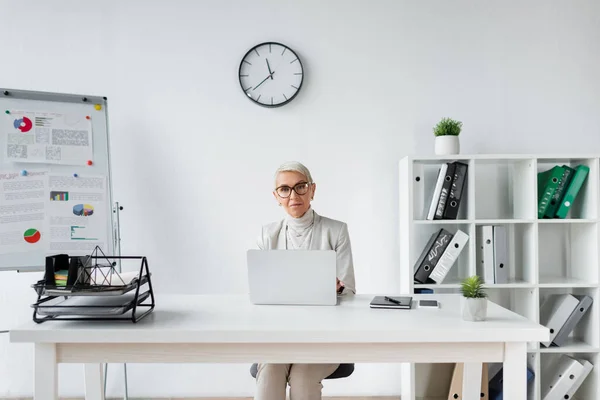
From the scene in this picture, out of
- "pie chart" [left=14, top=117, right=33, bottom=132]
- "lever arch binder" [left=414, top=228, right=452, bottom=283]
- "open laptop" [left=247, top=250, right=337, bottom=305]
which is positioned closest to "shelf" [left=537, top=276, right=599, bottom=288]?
"lever arch binder" [left=414, top=228, right=452, bottom=283]

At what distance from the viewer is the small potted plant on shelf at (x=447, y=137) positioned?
303 centimetres

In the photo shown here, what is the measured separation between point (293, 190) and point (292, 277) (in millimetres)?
628

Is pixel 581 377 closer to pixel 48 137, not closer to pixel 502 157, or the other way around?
pixel 502 157

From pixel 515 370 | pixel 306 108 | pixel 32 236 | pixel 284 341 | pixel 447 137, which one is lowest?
pixel 515 370

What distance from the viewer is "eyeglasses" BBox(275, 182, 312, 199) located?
250 cm

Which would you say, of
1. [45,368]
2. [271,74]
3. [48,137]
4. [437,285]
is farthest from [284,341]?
[271,74]

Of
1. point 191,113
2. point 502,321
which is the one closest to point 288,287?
point 502,321

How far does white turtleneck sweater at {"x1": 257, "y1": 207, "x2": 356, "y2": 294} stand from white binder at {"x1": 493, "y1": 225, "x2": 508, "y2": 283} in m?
0.96

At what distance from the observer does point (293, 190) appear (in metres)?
2.50

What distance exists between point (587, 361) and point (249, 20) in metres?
2.83

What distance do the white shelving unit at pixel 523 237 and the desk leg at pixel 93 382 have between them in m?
1.65

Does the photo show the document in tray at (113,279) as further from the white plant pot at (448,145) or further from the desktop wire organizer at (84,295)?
the white plant pot at (448,145)

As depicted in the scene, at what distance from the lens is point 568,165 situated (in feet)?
10.5

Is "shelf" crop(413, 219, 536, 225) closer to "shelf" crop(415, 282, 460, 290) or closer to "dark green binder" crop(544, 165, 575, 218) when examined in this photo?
"dark green binder" crop(544, 165, 575, 218)
